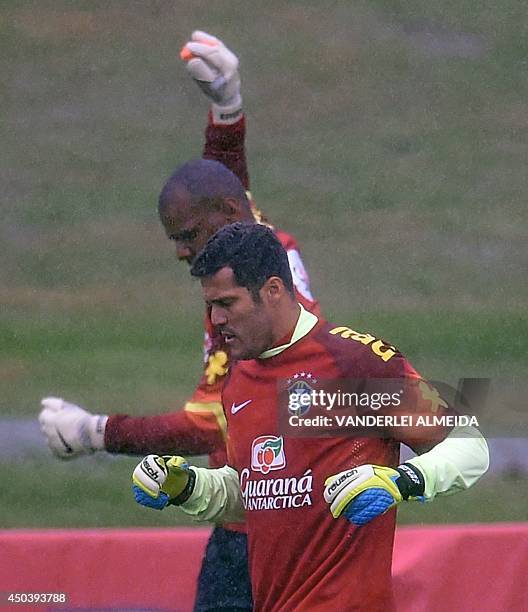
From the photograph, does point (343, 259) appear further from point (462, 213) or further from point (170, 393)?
point (170, 393)

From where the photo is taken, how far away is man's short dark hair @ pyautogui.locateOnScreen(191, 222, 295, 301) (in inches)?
164

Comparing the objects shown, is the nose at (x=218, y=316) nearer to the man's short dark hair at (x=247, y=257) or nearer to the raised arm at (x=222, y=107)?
the man's short dark hair at (x=247, y=257)

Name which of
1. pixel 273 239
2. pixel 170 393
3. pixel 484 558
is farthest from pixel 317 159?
pixel 273 239

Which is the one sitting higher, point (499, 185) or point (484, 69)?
point (484, 69)

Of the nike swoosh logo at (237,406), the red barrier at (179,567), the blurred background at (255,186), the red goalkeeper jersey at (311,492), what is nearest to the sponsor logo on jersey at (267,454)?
the red goalkeeper jersey at (311,492)

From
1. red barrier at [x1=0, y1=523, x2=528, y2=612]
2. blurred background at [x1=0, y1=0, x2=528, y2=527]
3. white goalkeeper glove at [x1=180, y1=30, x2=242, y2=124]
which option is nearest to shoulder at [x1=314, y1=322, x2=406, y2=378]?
red barrier at [x1=0, y1=523, x2=528, y2=612]

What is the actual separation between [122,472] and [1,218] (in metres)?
6.41

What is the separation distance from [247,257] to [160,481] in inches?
27.1

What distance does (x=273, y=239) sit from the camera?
425cm

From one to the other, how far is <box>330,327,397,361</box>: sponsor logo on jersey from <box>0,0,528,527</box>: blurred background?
5.35 metres

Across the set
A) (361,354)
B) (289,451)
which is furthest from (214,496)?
(361,354)

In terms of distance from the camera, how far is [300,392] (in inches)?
165

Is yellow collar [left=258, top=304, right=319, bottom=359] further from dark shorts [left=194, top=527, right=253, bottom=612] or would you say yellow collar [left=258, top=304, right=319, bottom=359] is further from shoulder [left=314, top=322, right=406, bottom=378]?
dark shorts [left=194, top=527, right=253, bottom=612]

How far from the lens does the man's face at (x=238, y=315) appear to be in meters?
4.17
